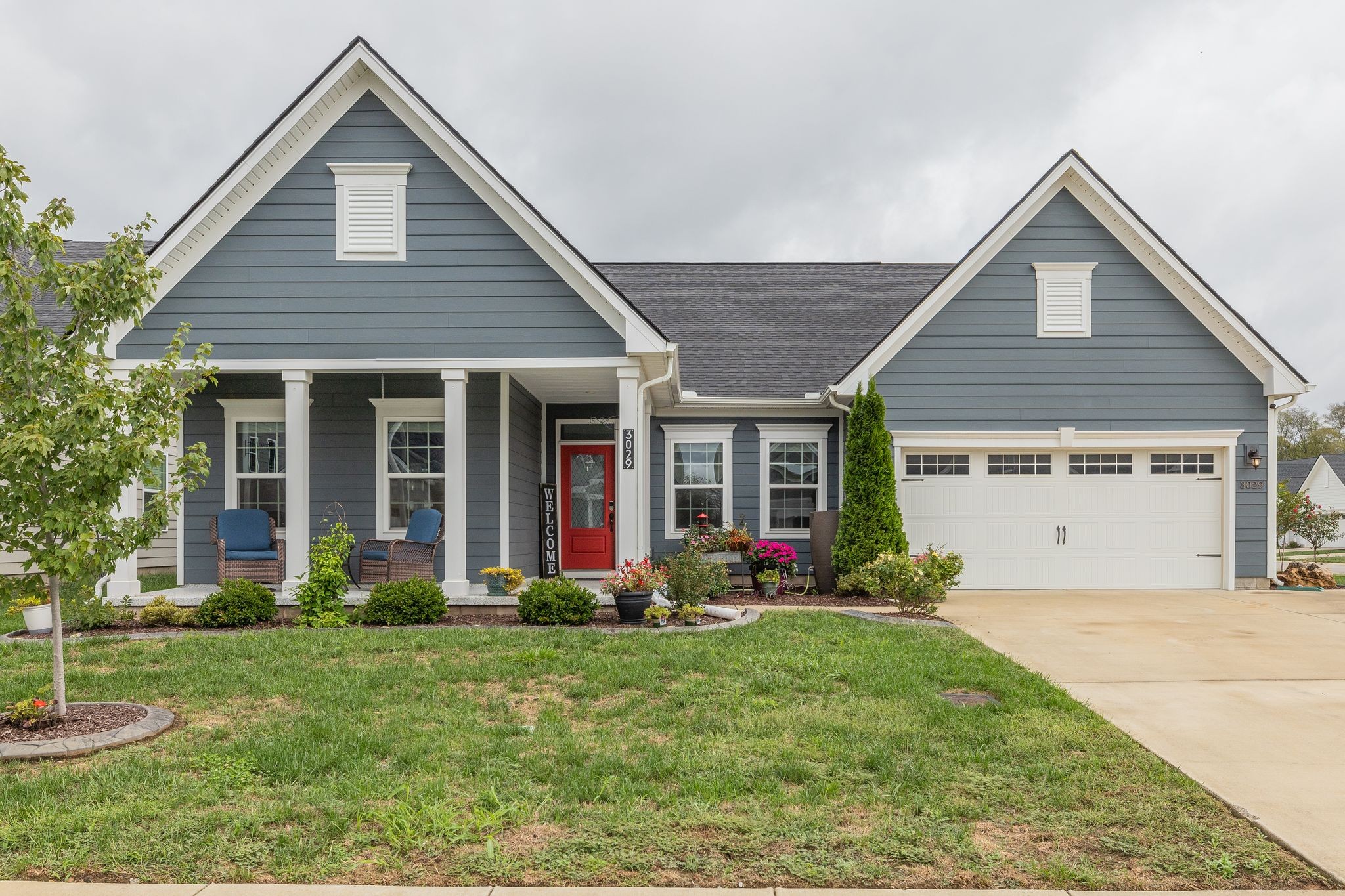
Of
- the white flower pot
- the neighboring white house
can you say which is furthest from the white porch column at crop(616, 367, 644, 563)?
the neighboring white house

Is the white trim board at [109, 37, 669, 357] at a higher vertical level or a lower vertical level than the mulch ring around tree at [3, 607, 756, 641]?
higher

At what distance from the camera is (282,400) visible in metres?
11.6

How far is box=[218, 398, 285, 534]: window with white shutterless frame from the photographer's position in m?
11.6

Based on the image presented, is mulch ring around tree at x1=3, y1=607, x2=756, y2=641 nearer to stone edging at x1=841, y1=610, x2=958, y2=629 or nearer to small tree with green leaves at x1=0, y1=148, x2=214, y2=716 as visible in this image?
stone edging at x1=841, y1=610, x2=958, y2=629

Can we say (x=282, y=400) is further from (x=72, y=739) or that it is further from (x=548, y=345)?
(x=72, y=739)

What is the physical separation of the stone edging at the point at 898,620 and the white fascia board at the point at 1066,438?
146 inches

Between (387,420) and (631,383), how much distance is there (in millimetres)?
3619

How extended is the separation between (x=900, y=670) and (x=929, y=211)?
2702 cm

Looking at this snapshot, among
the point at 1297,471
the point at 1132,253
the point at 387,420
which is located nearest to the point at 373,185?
the point at 387,420

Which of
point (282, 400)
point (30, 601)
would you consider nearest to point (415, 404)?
point (282, 400)

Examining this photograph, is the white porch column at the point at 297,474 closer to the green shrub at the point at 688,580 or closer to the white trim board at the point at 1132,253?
the green shrub at the point at 688,580

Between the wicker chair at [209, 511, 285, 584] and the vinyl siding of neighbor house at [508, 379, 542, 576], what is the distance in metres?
2.76

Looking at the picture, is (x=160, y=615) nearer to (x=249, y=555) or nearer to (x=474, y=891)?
(x=249, y=555)

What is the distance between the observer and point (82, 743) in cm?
487
